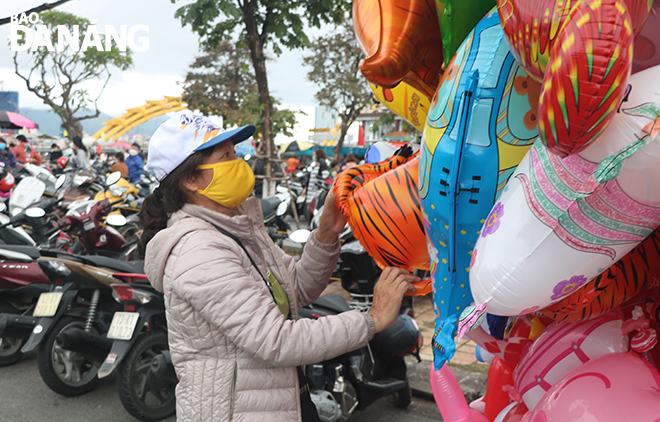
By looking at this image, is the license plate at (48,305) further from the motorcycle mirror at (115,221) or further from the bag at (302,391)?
the bag at (302,391)

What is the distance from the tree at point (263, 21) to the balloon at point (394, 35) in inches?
183

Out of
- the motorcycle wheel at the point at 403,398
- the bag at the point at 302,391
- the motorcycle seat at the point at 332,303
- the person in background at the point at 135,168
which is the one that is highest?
the bag at the point at 302,391

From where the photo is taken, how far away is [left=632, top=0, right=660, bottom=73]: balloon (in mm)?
891

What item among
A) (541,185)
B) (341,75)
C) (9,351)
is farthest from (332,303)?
(341,75)

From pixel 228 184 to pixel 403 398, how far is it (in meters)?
2.47

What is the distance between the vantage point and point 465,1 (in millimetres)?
1086

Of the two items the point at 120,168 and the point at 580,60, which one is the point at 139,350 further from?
the point at 120,168

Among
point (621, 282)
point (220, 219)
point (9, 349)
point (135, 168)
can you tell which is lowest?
point (135, 168)

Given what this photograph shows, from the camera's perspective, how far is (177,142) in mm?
1604

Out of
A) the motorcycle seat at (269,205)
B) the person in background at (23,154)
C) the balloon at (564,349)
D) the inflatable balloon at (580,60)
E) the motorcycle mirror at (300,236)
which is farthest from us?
the person in background at (23,154)

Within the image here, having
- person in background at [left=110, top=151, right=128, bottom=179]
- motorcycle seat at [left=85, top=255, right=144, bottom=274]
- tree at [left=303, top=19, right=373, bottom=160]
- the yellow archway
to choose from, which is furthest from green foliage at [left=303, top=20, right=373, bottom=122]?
the yellow archway

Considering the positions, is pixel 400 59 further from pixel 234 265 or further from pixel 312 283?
pixel 312 283

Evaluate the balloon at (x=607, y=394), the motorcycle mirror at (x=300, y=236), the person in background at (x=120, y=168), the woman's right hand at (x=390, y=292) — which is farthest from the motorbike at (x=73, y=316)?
the person in background at (x=120, y=168)

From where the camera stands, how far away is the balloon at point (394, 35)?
118 centimetres
